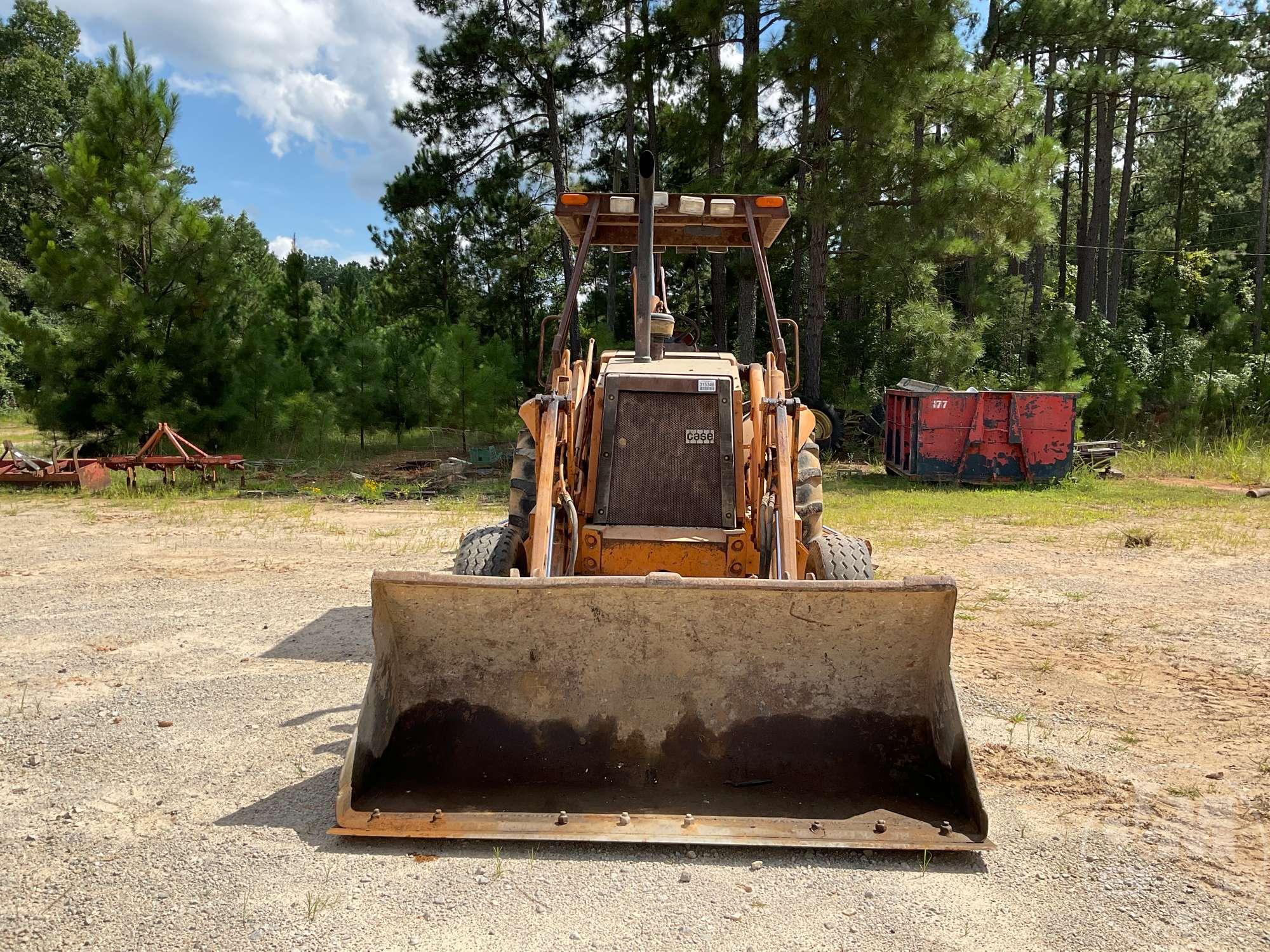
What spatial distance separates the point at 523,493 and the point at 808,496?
1460 millimetres

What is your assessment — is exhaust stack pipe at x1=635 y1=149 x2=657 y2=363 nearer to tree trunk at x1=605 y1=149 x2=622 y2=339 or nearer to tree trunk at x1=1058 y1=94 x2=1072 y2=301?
tree trunk at x1=605 y1=149 x2=622 y2=339

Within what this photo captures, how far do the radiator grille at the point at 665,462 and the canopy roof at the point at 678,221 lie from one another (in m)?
1.13

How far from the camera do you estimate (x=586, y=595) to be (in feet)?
11.4

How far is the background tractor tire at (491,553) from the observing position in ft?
15.5

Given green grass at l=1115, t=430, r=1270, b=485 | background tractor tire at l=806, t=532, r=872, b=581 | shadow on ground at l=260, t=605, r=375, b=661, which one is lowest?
shadow on ground at l=260, t=605, r=375, b=661

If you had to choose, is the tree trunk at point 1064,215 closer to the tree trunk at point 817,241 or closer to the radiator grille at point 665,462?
the tree trunk at point 817,241

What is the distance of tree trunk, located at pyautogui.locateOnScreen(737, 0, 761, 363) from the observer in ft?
49.2

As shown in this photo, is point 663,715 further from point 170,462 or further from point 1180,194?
point 1180,194

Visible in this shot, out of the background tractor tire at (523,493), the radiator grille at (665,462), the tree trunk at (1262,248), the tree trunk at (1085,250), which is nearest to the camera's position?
the radiator grille at (665,462)

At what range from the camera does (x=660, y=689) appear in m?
3.52

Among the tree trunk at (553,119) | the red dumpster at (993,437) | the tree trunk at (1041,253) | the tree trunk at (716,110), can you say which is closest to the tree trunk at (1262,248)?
the tree trunk at (1041,253)

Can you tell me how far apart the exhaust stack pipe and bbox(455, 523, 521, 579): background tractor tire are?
3.60 feet

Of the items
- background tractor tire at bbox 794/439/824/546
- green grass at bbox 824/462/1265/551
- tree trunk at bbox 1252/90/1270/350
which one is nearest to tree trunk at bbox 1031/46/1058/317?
tree trunk at bbox 1252/90/1270/350

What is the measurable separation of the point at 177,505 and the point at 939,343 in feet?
40.0
